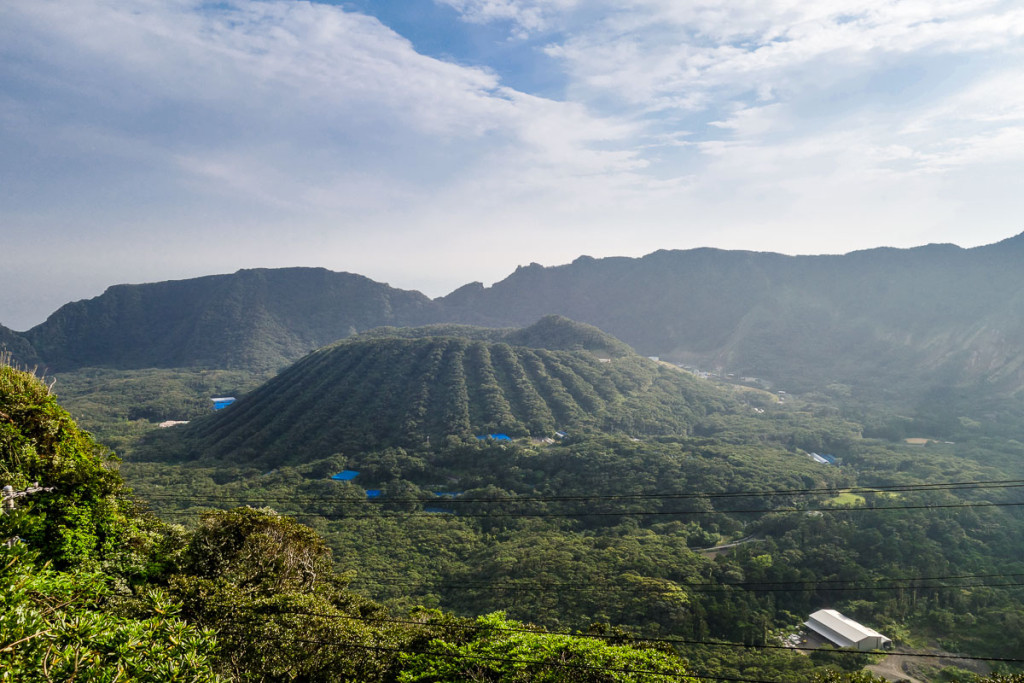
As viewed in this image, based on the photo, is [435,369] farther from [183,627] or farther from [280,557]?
[183,627]

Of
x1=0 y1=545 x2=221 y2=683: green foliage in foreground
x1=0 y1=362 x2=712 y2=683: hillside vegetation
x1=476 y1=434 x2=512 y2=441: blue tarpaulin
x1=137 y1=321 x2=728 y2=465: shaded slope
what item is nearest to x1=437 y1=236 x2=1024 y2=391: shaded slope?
x1=137 y1=321 x2=728 y2=465: shaded slope

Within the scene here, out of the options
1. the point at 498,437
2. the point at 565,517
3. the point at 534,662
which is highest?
the point at 534,662

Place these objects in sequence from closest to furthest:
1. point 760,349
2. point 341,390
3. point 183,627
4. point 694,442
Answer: point 183,627 → point 694,442 → point 341,390 → point 760,349

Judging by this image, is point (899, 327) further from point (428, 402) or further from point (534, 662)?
point (534, 662)

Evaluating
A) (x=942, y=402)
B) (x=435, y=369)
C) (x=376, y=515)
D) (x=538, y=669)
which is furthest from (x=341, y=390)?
(x=942, y=402)

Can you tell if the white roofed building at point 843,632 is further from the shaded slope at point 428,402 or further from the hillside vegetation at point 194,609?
the shaded slope at point 428,402

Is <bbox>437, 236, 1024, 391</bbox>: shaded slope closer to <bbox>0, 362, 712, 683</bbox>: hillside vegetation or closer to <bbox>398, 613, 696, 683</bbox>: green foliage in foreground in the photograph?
<bbox>398, 613, 696, 683</bbox>: green foliage in foreground

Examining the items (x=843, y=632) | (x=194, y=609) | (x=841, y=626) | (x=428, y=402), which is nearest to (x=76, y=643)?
(x=194, y=609)
